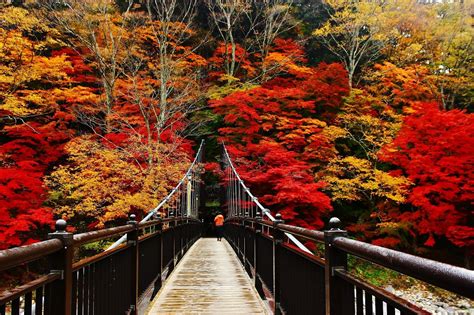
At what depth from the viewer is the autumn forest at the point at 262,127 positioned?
45.0 ft

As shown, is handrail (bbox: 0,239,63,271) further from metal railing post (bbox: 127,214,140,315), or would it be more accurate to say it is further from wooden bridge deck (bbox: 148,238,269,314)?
wooden bridge deck (bbox: 148,238,269,314)

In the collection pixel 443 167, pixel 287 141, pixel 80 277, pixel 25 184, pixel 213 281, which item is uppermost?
pixel 287 141

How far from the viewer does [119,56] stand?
1919cm

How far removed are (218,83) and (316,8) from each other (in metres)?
11.5

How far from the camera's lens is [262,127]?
20.0 m

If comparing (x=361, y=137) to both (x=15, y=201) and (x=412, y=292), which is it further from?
(x=15, y=201)

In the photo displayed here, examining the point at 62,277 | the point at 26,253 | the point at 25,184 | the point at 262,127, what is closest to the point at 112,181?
the point at 25,184

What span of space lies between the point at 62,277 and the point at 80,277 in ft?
1.24

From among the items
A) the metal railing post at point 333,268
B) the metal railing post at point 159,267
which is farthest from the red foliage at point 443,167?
the metal railing post at point 333,268

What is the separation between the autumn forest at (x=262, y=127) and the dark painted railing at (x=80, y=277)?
8753 millimetres

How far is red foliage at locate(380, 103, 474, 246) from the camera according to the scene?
13.7 meters

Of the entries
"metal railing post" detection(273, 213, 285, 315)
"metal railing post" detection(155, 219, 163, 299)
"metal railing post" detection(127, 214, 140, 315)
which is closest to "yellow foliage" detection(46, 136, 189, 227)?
"metal railing post" detection(155, 219, 163, 299)

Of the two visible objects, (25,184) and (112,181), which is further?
(112,181)

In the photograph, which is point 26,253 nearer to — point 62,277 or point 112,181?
point 62,277
